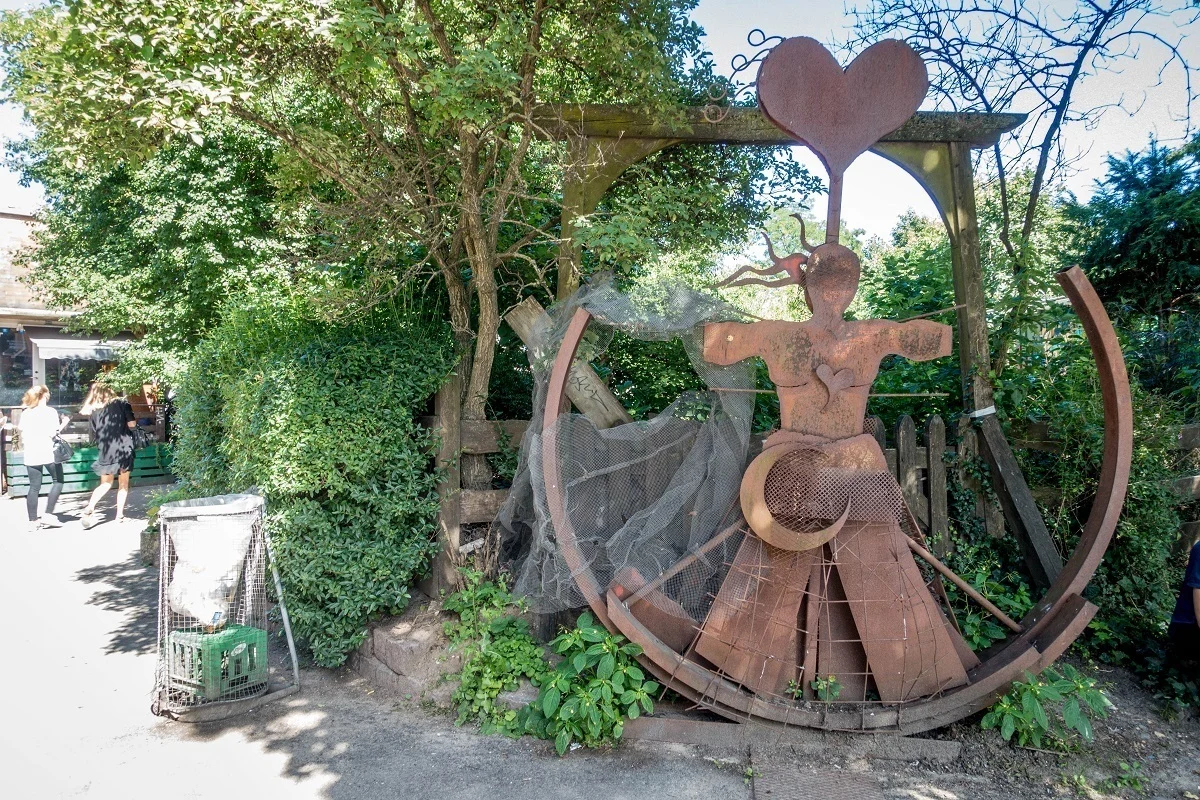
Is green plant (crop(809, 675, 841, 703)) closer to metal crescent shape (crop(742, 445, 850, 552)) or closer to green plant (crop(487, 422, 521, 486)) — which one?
metal crescent shape (crop(742, 445, 850, 552))

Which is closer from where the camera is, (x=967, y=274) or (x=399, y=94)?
(x=967, y=274)

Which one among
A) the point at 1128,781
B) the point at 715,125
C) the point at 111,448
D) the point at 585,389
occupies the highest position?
the point at 715,125

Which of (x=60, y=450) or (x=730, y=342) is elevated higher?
(x=730, y=342)

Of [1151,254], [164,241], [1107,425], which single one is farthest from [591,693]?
[164,241]

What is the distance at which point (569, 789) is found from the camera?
3.63m

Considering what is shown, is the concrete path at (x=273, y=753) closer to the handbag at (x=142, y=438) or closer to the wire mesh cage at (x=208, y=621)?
the wire mesh cage at (x=208, y=621)

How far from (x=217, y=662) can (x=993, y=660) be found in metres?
4.23

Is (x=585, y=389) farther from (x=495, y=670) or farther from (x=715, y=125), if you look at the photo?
(x=715, y=125)

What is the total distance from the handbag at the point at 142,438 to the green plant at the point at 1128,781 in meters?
14.4

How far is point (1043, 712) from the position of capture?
382 cm

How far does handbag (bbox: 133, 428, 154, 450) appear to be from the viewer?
45.7 ft

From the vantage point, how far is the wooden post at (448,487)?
5.00 meters

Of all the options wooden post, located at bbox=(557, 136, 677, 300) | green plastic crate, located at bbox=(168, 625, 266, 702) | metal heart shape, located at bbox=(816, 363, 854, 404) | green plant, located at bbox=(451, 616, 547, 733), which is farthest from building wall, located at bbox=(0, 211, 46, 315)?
metal heart shape, located at bbox=(816, 363, 854, 404)

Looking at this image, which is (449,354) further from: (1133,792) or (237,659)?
(1133,792)
